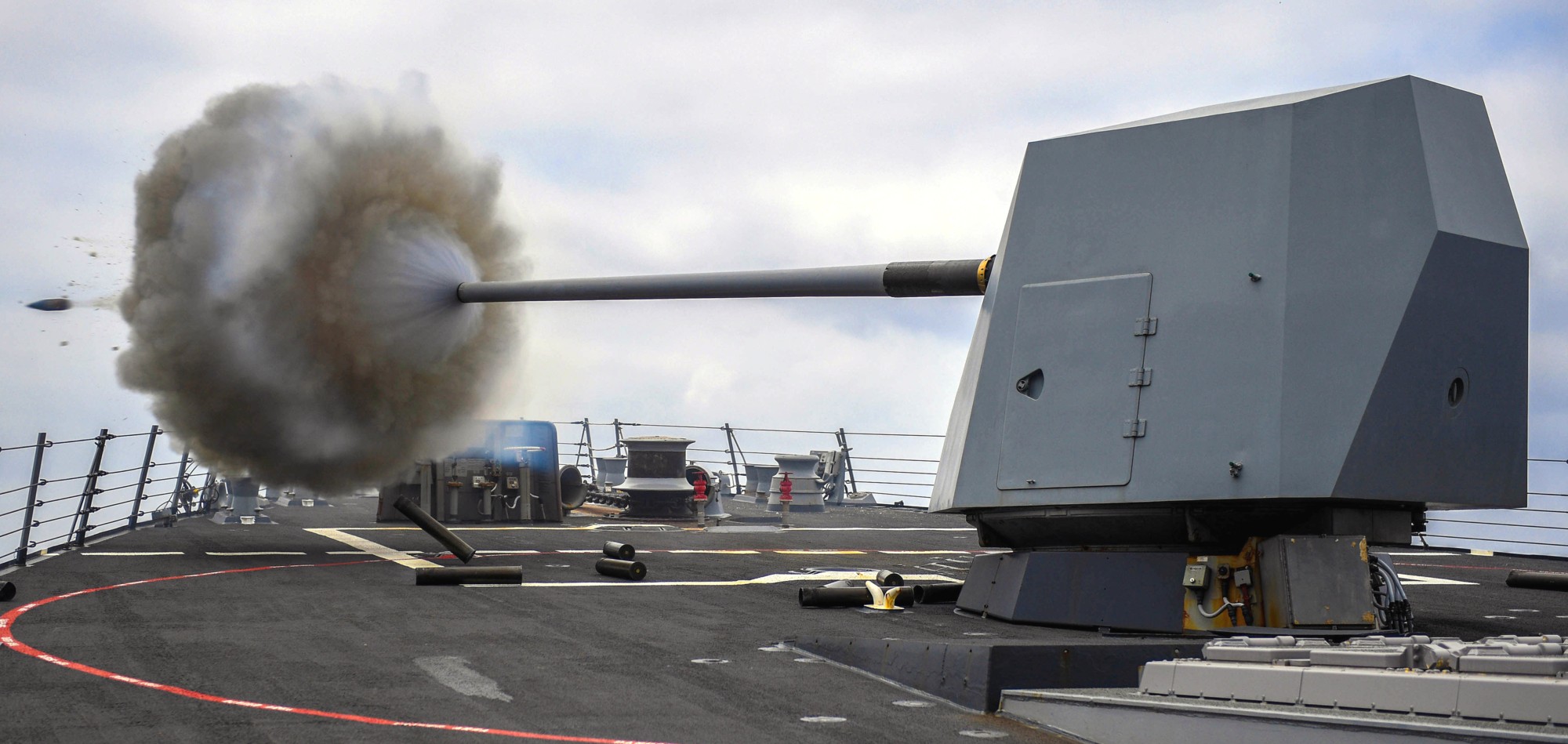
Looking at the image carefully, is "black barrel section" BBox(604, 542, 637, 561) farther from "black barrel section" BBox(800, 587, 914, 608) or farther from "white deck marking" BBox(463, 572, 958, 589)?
"black barrel section" BBox(800, 587, 914, 608)

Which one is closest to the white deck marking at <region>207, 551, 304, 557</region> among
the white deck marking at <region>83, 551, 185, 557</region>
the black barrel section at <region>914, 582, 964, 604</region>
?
the white deck marking at <region>83, 551, 185, 557</region>

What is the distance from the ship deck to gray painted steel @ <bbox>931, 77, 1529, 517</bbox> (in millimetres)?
1287

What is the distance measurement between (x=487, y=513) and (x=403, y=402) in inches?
191

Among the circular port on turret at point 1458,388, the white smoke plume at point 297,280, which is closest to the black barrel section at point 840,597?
the circular port on turret at point 1458,388

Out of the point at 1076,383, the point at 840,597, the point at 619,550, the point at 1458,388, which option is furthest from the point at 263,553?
the point at 1458,388

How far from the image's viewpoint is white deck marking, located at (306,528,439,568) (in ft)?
41.4

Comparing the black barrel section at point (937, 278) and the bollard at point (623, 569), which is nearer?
the black barrel section at point (937, 278)

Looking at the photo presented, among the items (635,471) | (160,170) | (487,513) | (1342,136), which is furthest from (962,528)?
(1342,136)

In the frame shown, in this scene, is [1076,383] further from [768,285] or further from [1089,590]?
[768,285]

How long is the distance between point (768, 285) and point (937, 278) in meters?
1.64

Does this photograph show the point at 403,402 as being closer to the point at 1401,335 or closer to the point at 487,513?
the point at 487,513

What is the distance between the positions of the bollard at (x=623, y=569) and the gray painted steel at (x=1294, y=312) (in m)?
4.17

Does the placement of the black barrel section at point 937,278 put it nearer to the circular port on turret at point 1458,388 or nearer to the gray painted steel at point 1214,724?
the circular port on turret at point 1458,388

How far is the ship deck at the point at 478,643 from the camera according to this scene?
5.14m
